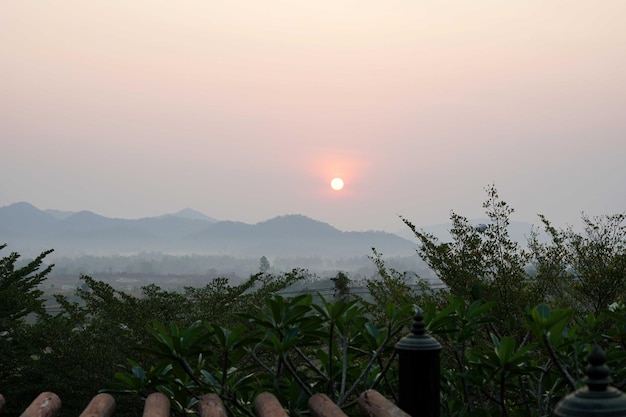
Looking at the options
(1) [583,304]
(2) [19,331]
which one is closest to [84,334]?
(2) [19,331]

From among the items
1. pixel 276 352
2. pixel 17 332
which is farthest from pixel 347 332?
pixel 17 332

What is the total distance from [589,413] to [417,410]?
147 cm

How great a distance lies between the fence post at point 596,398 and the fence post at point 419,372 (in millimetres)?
1333

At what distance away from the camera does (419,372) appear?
11.0ft

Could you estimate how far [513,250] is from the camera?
959 cm

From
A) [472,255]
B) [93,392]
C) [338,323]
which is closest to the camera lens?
[338,323]

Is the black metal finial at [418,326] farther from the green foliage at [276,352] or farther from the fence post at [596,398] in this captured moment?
the fence post at [596,398]

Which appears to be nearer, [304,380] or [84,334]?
[304,380]

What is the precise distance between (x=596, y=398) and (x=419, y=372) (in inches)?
55.9

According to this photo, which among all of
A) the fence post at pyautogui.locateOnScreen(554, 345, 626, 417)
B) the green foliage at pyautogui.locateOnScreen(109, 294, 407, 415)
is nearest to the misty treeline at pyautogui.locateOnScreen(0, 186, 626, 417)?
the green foliage at pyautogui.locateOnScreen(109, 294, 407, 415)

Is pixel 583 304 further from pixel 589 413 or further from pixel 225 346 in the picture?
pixel 589 413

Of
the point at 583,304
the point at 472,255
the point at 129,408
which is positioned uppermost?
the point at 472,255

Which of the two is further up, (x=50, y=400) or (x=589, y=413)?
(x=589, y=413)

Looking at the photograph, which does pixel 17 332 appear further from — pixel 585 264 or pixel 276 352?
pixel 585 264
